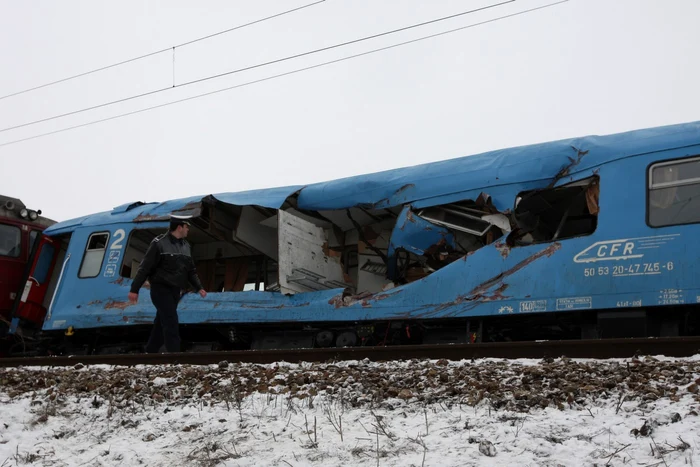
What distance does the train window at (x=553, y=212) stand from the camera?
9797 mm

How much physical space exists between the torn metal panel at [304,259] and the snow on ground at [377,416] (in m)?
4.35

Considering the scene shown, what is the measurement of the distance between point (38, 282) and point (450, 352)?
9.52 m

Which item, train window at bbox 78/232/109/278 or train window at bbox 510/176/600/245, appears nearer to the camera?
train window at bbox 510/176/600/245

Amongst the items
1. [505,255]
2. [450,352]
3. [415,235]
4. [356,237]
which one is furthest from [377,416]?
[356,237]

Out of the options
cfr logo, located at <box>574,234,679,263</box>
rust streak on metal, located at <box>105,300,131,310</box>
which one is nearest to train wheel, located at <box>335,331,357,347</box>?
cfr logo, located at <box>574,234,679,263</box>

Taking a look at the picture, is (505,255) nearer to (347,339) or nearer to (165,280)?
(347,339)

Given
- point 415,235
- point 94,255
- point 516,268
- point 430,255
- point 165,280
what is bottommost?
point 165,280

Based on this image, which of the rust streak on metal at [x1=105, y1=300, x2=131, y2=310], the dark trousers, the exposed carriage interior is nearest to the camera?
the dark trousers

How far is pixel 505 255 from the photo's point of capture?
9656 millimetres

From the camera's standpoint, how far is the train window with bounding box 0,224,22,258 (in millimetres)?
14758

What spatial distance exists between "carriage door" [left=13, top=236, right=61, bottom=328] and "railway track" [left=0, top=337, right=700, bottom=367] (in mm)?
4443

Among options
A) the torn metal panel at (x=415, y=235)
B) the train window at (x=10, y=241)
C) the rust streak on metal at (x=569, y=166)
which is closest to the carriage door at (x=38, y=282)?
the train window at (x=10, y=241)

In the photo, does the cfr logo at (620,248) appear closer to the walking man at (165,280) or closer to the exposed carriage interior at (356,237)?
the exposed carriage interior at (356,237)

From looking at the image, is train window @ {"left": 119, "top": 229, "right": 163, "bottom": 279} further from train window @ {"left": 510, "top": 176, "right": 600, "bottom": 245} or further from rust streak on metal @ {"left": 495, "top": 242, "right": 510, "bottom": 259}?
train window @ {"left": 510, "top": 176, "right": 600, "bottom": 245}
